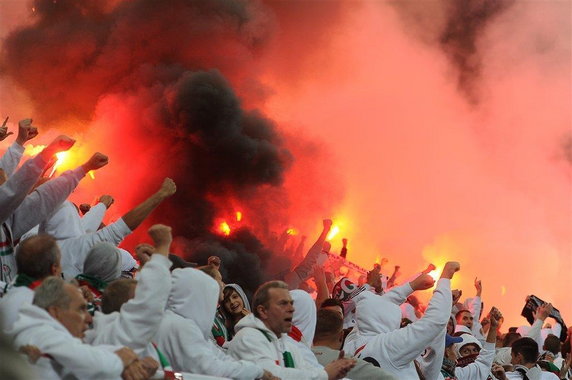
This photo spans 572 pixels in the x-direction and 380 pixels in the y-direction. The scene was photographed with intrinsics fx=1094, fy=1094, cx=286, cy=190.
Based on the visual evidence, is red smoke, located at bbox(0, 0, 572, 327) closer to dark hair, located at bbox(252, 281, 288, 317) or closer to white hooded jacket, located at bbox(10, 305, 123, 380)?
dark hair, located at bbox(252, 281, 288, 317)

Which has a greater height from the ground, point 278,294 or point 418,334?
point 418,334

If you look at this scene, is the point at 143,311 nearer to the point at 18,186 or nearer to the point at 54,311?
the point at 54,311

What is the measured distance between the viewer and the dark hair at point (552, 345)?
38.2ft

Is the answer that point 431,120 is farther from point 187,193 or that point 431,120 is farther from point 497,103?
point 187,193

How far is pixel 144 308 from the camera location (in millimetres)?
5195

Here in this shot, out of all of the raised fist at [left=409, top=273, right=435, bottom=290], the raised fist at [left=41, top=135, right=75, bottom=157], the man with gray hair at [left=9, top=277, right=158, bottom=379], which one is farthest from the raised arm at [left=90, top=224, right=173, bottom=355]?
the raised fist at [left=409, top=273, right=435, bottom=290]

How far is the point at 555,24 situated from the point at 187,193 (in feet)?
34.3

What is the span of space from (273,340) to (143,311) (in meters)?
1.45

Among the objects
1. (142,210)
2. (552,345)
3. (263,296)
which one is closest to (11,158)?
(142,210)

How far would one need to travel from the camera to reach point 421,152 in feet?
85.5

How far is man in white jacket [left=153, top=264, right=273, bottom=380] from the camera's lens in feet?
19.2

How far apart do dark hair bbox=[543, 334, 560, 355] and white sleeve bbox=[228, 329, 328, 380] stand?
19.1 feet

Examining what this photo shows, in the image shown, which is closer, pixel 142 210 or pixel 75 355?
pixel 75 355

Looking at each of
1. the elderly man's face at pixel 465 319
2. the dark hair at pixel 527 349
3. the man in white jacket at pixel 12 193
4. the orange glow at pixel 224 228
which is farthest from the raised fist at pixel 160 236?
the orange glow at pixel 224 228
